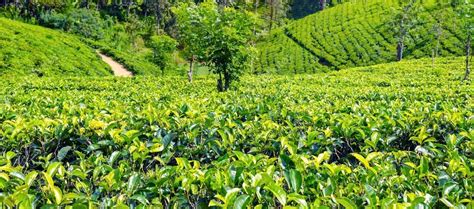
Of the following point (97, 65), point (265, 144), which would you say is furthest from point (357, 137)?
point (97, 65)

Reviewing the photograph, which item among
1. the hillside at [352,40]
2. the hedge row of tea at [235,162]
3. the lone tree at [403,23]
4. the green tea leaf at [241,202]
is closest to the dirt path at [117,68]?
the hillside at [352,40]

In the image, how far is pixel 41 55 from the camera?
31922mm

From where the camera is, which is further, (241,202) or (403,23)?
(403,23)

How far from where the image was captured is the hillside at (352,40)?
4638cm

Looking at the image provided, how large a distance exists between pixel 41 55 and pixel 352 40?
37916 millimetres

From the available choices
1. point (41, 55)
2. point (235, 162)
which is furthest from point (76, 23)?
point (235, 162)

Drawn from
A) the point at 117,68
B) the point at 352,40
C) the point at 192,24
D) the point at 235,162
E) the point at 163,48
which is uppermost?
the point at 352,40

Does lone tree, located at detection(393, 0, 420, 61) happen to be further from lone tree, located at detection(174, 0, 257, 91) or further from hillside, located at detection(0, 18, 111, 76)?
hillside, located at detection(0, 18, 111, 76)

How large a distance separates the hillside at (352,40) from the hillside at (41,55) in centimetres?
2075

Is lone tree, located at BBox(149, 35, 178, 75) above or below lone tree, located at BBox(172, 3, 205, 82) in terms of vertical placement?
below

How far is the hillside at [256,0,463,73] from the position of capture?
46375mm

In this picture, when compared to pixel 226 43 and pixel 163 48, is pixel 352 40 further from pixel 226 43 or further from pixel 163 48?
pixel 226 43

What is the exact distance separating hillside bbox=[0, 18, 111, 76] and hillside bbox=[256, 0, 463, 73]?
817 inches

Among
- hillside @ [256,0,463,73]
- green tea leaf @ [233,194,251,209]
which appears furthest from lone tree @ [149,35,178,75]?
green tea leaf @ [233,194,251,209]
